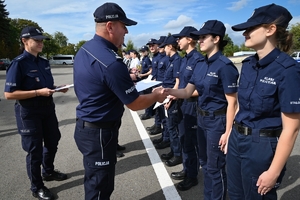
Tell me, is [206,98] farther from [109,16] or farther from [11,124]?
[11,124]

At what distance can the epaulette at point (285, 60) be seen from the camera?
5.46 ft

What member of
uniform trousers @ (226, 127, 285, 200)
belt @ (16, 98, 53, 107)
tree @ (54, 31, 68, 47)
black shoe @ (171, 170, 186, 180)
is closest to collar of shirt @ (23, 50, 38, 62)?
belt @ (16, 98, 53, 107)

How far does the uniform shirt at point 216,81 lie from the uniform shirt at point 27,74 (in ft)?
7.24

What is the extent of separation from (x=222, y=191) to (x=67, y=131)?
4721mm

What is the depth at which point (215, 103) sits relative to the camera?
2686mm

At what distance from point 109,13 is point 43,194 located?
2611mm

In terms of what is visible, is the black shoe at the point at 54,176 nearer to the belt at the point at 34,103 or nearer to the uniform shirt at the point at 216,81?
the belt at the point at 34,103

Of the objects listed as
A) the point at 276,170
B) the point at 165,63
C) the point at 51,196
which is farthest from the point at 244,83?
the point at 165,63

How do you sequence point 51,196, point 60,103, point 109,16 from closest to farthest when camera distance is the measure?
point 109,16 < point 51,196 < point 60,103

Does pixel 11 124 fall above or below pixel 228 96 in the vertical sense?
below

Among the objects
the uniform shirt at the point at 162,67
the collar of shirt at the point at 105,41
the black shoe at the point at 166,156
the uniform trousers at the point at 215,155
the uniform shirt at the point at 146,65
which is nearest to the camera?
the collar of shirt at the point at 105,41

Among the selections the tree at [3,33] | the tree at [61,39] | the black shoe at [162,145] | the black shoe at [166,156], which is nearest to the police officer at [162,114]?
the black shoe at [162,145]

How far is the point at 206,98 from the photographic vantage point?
2.71m

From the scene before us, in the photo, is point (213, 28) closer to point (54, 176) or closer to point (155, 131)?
point (54, 176)
